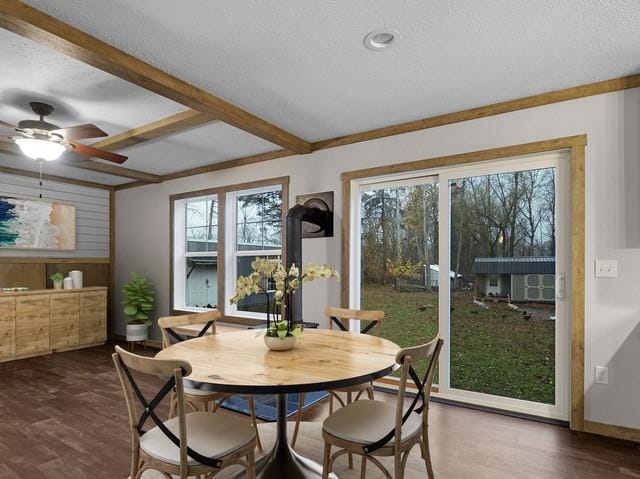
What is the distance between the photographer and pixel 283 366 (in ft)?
5.95

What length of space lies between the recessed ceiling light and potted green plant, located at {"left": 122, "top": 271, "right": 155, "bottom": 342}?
4860 millimetres

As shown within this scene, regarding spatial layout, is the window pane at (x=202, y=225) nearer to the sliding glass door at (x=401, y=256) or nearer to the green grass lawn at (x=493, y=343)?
the sliding glass door at (x=401, y=256)

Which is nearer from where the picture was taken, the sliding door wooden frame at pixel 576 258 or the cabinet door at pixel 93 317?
the sliding door wooden frame at pixel 576 258

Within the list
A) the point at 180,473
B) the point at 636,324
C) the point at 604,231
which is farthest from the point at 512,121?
the point at 180,473

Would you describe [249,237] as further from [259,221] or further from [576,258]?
[576,258]

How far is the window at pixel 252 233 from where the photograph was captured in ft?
16.5

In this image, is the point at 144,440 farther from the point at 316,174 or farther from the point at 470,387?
the point at 316,174

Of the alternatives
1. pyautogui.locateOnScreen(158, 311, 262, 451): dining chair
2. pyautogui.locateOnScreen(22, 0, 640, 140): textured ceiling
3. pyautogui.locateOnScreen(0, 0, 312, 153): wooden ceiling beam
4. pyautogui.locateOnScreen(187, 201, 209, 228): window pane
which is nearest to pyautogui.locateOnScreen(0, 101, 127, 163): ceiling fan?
pyautogui.locateOnScreen(0, 0, 312, 153): wooden ceiling beam

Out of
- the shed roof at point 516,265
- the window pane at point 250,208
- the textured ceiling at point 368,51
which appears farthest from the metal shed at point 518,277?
the window pane at point 250,208

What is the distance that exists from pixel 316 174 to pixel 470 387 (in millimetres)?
2633

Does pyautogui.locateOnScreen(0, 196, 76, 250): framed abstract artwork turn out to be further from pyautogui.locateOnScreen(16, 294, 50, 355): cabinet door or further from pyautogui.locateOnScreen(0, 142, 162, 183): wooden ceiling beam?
pyautogui.locateOnScreen(0, 142, 162, 183): wooden ceiling beam

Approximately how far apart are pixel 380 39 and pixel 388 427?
7.04 feet

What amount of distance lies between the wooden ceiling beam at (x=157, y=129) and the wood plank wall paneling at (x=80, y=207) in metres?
2.09

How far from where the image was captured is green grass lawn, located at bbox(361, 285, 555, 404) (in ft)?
10.5
